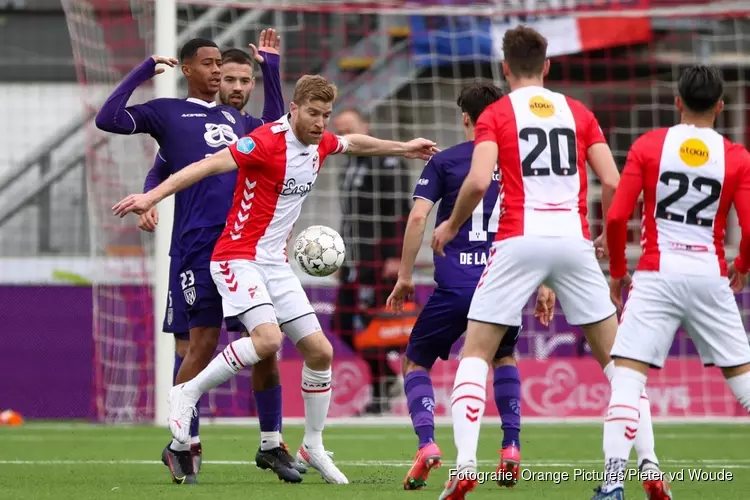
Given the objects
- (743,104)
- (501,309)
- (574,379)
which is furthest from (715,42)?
(501,309)

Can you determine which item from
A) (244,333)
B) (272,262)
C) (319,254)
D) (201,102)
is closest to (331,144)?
(319,254)

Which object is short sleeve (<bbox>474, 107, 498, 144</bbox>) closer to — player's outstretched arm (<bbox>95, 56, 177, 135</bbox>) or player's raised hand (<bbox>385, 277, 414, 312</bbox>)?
player's raised hand (<bbox>385, 277, 414, 312</bbox>)

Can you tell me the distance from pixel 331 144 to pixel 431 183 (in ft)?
2.06

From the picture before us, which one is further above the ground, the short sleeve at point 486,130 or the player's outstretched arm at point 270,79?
the player's outstretched arm at point 270,79

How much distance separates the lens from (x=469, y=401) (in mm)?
5398

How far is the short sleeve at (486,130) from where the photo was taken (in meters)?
5.41

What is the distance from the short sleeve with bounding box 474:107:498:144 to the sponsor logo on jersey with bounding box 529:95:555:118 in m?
0.18

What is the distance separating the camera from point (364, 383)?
489 inches

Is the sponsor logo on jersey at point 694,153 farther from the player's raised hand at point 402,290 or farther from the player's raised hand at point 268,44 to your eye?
the player's raised hand at point 268,44

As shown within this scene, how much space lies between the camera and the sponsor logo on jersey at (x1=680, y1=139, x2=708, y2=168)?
5314 mm

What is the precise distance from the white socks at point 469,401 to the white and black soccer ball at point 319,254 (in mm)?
1715

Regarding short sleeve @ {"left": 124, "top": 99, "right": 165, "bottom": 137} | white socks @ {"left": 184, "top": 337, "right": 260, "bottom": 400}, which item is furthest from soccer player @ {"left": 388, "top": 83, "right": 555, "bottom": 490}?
short sleeve @ {"left": 124, "top": 99, "right": 165, "bottom": 137}

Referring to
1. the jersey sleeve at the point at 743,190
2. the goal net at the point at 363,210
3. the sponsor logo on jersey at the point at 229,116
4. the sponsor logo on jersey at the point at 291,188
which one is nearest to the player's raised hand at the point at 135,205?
the sponsor logo on jersey at the point at 291,188

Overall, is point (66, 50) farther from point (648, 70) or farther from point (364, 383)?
point (364, 383)
